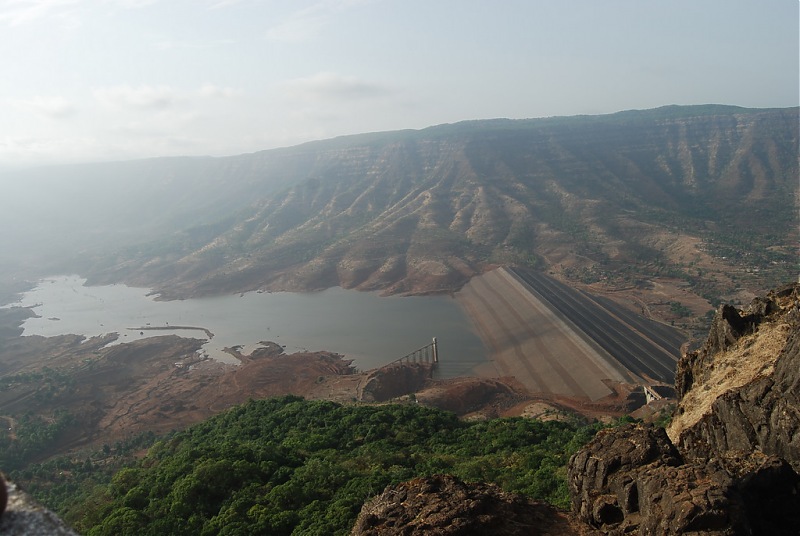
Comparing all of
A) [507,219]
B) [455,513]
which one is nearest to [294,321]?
[507,219]

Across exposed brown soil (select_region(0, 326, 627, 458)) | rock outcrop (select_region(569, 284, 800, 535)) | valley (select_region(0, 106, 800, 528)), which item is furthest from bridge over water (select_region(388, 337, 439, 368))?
rock outcrop (select_region(569, 284, 800, 535))

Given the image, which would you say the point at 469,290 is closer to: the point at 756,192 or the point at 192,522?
the point at 192,522

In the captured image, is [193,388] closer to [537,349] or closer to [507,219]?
[537,349]

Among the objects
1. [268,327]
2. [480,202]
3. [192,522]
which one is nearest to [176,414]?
[268,327]

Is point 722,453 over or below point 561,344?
over

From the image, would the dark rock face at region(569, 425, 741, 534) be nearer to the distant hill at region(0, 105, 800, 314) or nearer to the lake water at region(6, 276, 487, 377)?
the lake water at region(6, 276, 487, 377)
